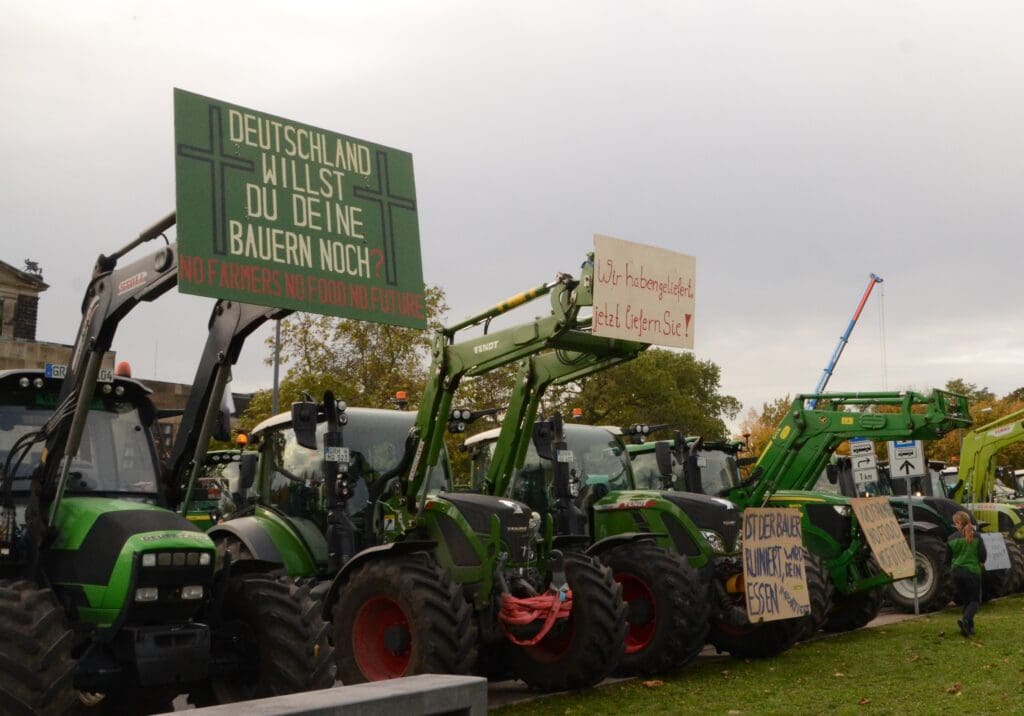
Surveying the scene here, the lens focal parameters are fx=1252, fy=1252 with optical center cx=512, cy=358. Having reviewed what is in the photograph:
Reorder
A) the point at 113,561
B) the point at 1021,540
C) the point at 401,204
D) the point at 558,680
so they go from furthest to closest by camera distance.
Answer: the point at 1021,540
the point at 558,680
the point at 401,204
the point at 113,561

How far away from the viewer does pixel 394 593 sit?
1017 cm

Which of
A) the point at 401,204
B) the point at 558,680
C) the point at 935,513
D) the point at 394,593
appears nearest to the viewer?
the point at 401,204

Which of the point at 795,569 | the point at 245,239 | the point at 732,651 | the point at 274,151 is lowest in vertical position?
the point at 732,651

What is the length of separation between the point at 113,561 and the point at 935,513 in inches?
606

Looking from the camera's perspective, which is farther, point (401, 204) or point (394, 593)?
point (394, 593)

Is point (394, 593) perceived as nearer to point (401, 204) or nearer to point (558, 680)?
point (558, 680)

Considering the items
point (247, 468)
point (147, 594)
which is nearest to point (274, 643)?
point (147, 594)

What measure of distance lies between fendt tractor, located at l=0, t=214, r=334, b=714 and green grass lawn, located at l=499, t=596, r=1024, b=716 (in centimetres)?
293

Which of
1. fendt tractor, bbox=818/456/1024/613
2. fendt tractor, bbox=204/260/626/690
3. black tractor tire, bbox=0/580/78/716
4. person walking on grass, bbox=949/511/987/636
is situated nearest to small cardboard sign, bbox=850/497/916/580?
person walking on grass, bbox=949/511/987/636

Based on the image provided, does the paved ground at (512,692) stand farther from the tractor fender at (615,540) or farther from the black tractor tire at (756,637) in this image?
the tractor fender at (615,540)

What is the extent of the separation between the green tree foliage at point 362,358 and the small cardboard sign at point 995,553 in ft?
40.9

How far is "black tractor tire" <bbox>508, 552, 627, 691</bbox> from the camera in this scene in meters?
10.9

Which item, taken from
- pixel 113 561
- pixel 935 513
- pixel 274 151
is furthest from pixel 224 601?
pixel 935 513

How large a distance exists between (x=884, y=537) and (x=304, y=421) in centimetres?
872
